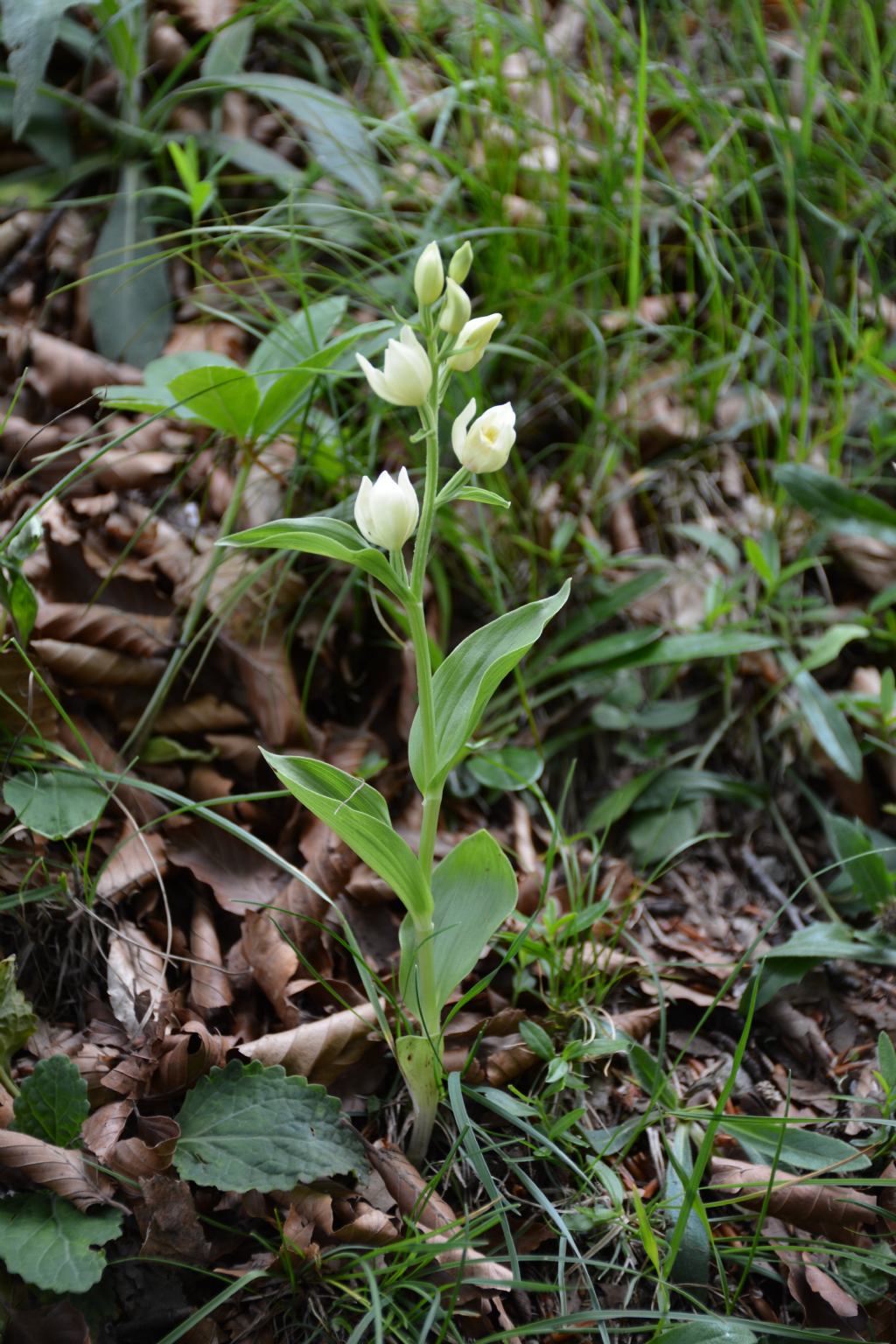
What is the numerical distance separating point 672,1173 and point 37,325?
6.43 feet

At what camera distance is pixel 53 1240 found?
Answer: 100 cm

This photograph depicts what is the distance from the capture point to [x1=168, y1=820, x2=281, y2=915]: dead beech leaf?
145 cm

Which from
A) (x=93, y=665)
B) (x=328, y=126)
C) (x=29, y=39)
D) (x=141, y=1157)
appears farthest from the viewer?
(x=328, y=126)

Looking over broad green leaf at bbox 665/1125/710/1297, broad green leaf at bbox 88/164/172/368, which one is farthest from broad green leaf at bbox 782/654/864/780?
broad green leaf at bbox 88/164/172/368

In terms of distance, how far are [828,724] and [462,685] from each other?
0.94 meters

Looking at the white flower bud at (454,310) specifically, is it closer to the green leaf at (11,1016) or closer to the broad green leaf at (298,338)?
the broad green leaf at (298,338)

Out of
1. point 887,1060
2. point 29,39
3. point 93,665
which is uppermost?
point 29,39

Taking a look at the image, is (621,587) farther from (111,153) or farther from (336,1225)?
(111,153)

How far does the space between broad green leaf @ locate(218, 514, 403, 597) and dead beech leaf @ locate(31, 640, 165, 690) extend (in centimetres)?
63

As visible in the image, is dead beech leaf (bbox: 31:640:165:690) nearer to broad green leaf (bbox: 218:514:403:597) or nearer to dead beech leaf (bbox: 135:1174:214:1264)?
broad green leaf (bbox: 218:514:403:597)

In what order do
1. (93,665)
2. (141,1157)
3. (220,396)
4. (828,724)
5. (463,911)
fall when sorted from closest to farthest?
1. (141,1157)
2. (463,911)
3. (220,396)
4. (93,665)
5. (828,724)

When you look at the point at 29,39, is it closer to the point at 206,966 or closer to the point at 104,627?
the point at 104,627

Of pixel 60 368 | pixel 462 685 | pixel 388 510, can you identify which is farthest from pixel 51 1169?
pixel 60 368

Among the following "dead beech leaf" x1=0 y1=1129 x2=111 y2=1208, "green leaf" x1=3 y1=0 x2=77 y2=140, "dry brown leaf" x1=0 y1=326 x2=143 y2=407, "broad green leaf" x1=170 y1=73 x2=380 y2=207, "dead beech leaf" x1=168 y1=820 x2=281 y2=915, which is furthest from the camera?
"broad green leaf" x1=170 y1=73 x2=380 y2=207
